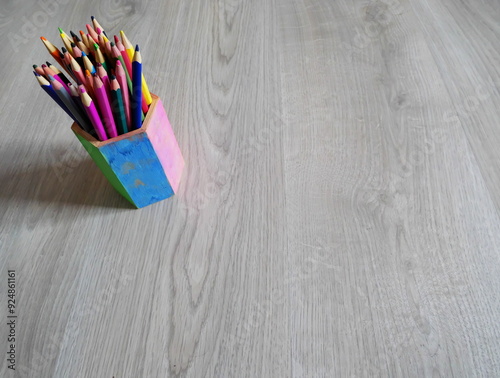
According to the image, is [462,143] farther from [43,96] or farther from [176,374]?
[43,96]

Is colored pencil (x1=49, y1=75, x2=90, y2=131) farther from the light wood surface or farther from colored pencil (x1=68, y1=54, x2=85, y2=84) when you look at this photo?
the light wood surface

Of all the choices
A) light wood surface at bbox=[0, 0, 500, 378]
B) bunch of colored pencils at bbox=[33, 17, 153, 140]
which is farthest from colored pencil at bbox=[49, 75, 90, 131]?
light wood surface at bbox=[0, 0, 500, 378]

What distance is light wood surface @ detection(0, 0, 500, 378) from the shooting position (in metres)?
0.43

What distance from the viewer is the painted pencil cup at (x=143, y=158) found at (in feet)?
1.47

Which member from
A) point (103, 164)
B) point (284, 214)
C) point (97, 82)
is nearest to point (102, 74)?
point (97, 82)

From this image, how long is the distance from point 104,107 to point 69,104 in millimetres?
41

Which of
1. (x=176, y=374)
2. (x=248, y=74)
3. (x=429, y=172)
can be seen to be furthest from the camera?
(x=248, y=74)

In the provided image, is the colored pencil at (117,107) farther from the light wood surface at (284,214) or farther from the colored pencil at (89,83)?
the light wood surface at (284,214)

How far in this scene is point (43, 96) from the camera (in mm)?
673

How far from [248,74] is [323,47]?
15 cm

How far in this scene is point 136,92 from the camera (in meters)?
0.43

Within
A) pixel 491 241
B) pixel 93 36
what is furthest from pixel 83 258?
pixel 491 241

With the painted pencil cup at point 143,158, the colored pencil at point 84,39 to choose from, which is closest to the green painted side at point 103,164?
the painted pencil cup at point 143,158

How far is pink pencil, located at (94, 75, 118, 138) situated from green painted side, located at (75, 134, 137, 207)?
0.09 ft
